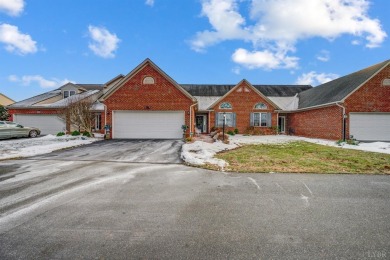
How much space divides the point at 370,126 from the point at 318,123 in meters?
3.90

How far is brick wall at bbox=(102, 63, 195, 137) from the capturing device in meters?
18.5

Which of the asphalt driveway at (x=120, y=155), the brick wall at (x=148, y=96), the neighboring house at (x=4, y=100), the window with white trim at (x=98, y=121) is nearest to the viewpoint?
the asphalt driveway at (x=120, y=155)

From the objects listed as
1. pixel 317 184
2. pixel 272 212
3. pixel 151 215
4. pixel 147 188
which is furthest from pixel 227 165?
pixel 151 215

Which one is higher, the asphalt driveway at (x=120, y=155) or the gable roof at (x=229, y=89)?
the gable roof at (x=229, y=89)

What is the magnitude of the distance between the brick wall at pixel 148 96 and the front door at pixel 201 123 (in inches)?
339

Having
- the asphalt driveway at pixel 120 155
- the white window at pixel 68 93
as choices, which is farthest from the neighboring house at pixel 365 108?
the white window at pixel 68 93

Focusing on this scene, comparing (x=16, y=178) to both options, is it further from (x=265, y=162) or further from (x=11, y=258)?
(x=265, y=162)

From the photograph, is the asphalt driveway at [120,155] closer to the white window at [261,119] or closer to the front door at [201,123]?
the white window at [261,119]

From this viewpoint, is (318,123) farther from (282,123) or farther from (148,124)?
(148,124)

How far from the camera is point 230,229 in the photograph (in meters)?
3.26

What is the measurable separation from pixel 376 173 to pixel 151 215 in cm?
702

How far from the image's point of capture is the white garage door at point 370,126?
696 inches

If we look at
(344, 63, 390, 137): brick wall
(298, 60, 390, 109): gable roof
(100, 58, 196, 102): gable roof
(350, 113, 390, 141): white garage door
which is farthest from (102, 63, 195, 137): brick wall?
(350, 113, 390, 141): white garage door

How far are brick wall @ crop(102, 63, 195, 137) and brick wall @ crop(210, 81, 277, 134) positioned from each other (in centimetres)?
723
